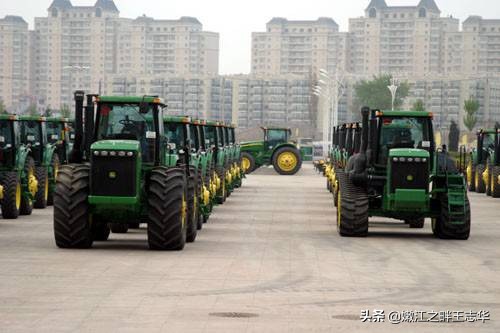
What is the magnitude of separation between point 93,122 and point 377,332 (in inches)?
418

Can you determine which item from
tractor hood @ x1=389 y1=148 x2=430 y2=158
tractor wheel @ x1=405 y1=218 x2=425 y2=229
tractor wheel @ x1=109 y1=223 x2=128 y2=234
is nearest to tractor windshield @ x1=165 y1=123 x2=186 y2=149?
tractor wheel @ x1=109 y1=223 x2=128 y2=234

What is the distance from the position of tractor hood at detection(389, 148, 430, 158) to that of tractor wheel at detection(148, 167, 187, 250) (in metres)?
5.47

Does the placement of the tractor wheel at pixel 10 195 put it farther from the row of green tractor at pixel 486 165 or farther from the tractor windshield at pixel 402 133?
the row of green tractor at pixel 486 165

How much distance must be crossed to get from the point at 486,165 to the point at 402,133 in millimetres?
25321

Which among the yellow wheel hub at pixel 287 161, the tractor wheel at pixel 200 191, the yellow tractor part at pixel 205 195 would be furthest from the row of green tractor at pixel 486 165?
the tractor wheel at pixel 200 191

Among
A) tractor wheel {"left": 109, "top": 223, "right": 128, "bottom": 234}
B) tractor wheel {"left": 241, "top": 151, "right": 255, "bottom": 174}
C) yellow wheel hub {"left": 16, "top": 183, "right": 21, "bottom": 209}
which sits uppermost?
yellow wheel hub {"left": 16, "top": 183, "right": 21, "bottom": 209}

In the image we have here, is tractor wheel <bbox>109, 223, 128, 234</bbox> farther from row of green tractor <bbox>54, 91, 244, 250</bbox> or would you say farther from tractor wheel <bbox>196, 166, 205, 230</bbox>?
tractor wheel <bbox>196, 166, 205, 230</bbox>

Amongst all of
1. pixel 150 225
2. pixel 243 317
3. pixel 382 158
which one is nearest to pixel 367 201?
pixel 382 158

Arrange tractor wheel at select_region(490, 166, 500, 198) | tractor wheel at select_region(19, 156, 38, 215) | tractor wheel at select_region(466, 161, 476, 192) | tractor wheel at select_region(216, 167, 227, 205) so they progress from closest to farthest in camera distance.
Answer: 1. tractor wheel at select_region(19, 156, 38, 215)
2. tractor wheel at select_region(216, 167, 227, 205)
3. tractor wheel at select_region(490, 166, 500, 198)
4. tractor wheel at select_region(466, 161, 476, 192)

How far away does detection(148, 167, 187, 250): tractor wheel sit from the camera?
21.7 meters

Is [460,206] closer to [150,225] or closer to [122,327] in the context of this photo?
[150,225]

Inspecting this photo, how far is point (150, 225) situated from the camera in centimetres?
2189

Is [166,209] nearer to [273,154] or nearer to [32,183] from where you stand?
[32,183]

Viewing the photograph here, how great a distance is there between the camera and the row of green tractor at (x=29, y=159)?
29984 millimetres
